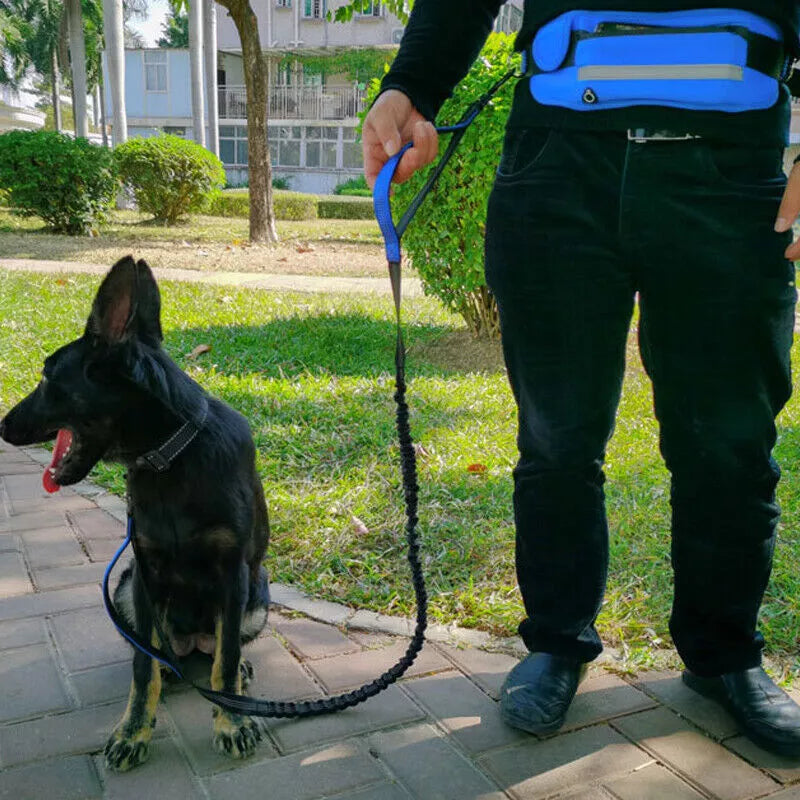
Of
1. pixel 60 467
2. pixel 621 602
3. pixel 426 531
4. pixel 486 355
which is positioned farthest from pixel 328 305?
pixel 60 467

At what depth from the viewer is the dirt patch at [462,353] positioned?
6.53 metres

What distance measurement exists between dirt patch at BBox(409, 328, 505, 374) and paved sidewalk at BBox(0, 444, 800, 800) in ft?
11.9

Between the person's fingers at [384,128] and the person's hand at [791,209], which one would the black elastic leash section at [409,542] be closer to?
the person's fingers at [384,128]

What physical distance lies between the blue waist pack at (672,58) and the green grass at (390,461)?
5.79 ft

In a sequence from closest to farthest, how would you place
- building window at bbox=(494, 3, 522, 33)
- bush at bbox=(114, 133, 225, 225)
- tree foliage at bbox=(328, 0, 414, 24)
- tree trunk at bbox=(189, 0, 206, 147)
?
tree foliage at bbox=(328, 0, 414, 24) → bush at bbox=(114, 133, 225, 225) → tree trunk at bbox=(189, 0, 206, 147) → building window at bbox=(494, 3, 522, 33)

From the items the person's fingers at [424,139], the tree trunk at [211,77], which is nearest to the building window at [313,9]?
the tree trunk at [211,77]

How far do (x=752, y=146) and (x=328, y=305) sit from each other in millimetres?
6664

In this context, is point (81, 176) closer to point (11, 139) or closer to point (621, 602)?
point (11, 139)

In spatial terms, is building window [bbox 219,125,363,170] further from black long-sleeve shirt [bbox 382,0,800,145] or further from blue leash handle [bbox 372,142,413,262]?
blue leash handle [bbox 372,142,413,262]

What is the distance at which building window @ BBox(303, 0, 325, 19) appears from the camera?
36.9 metres

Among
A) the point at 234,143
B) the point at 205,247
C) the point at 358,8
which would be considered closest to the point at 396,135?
the point at 358,8

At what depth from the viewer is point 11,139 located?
45.8 ft

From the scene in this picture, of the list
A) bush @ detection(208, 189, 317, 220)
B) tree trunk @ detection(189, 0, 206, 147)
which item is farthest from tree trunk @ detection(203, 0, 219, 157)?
bush @ detection(208, 189, 317, 220)

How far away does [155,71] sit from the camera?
1647 inches
